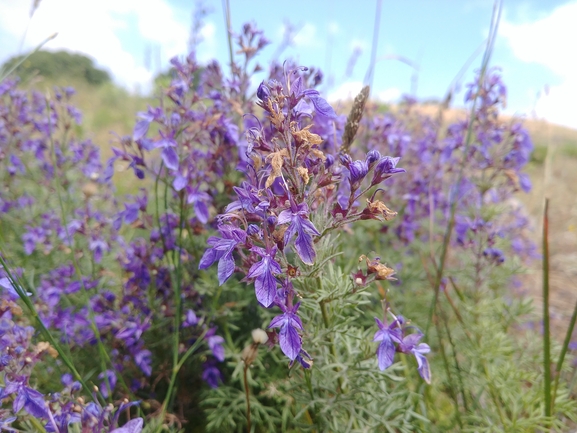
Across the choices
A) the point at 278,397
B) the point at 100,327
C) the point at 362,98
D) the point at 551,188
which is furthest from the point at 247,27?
the point at 551,188

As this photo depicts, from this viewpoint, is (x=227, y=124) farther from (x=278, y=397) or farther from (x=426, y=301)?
(x=426, y=301)

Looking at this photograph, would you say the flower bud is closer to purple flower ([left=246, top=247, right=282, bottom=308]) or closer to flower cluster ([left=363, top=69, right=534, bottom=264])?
purple flower ([left=246, top=247, right=282, bottom=308])

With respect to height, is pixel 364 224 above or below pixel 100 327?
above

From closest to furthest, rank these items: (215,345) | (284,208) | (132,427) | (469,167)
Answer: (132,427), (284,208), (215,345), (469,167)

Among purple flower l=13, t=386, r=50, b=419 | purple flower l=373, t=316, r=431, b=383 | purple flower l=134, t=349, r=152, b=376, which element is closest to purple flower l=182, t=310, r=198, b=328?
purple flower l=134, t=349, r=152, b=376

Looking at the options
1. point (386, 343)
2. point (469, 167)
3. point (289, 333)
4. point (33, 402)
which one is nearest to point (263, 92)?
point (289, 333)

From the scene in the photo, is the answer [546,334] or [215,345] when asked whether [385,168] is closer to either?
[546,334]
